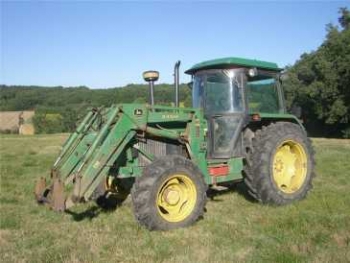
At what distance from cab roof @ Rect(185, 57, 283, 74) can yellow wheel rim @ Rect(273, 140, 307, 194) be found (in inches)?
52.2

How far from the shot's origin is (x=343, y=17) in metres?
33.4

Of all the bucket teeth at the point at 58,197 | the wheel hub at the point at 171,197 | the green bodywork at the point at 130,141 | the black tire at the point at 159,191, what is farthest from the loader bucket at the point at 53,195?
the wheel hub at the point at 171,197

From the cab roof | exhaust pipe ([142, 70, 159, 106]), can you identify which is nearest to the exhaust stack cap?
exhaust pipe ([142, 70, 159, 106])

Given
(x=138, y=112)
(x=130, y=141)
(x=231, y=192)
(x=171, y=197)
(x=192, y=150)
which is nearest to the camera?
(x=171, y=197)

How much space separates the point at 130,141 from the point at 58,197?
1.32m

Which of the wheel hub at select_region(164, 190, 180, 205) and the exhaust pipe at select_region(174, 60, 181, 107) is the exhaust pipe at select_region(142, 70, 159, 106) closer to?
the exhaust pipe at select_region(174, 60, 181, 107)

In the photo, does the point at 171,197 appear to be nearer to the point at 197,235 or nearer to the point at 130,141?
the point at 197,235

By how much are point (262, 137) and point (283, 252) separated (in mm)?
2639

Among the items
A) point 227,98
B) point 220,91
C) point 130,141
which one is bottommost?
point 130,141

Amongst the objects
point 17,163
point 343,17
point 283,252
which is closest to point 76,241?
point 283,252

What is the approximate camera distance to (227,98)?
731 centimetres

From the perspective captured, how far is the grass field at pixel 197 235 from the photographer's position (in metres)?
4.84

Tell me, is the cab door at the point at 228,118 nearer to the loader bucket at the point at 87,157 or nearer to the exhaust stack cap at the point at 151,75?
the exhaust stack cap at the point at 151,75

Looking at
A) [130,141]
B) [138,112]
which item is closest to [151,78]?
[138,112]
